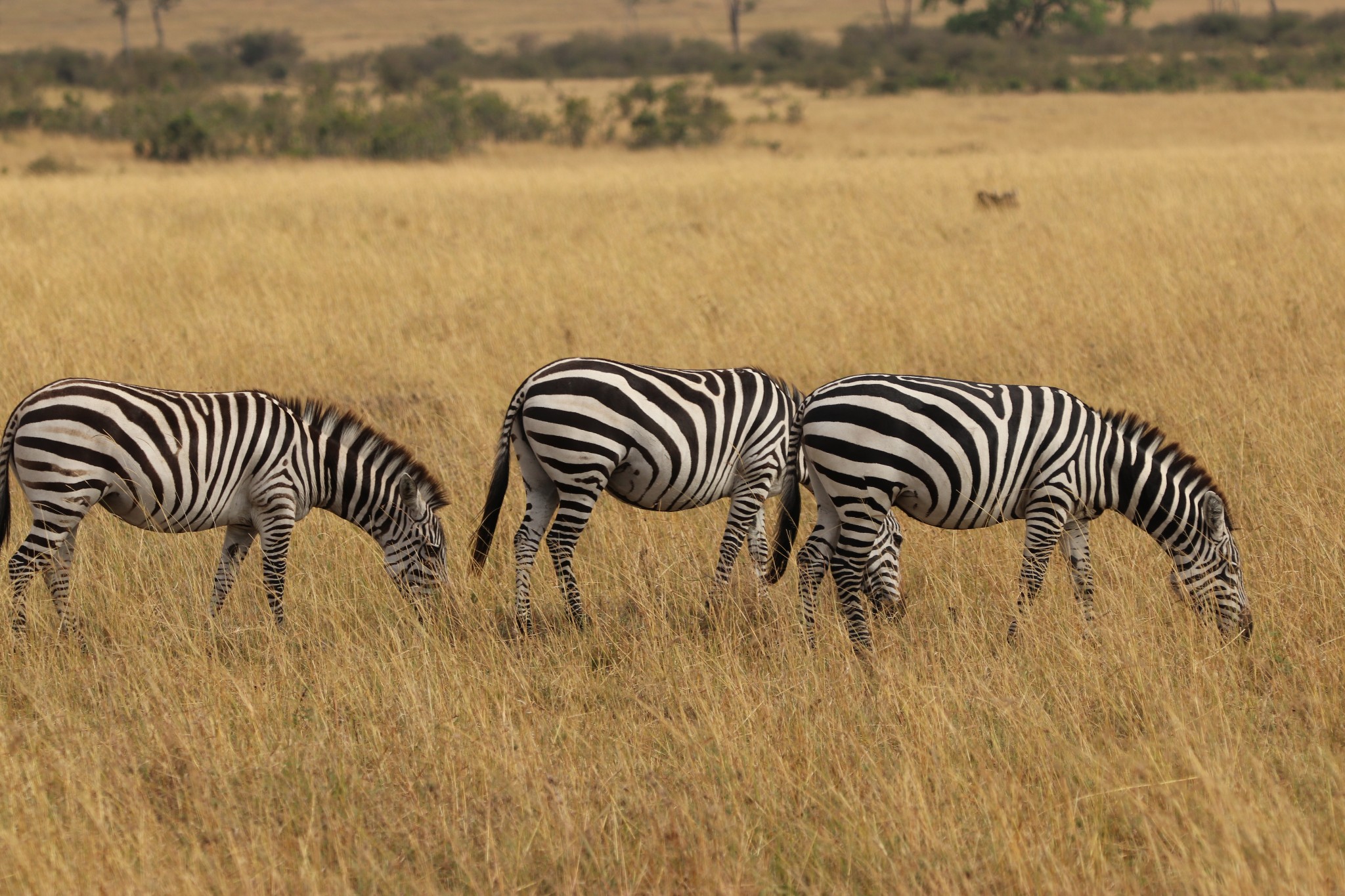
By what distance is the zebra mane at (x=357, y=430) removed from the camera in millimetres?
5137

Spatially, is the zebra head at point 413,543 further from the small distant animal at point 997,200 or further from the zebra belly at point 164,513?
the small distant animal at point 997,200

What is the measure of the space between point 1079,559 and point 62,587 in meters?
4.04

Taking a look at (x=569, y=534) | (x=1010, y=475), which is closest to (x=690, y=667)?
(x=569, y=534)

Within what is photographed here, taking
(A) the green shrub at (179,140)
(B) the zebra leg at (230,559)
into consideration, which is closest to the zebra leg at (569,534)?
(B) the zebra leg at (230,559)

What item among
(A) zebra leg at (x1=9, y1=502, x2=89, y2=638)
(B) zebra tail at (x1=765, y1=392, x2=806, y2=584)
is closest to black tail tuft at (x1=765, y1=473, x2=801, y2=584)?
(B) zebra tail at (x1=765, y1=392, x2=806, y2=584)

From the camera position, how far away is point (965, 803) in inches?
138

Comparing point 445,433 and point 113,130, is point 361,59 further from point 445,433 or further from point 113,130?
point 445,433

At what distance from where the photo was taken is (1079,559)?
15.8 feet

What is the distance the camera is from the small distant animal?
50.0 feet

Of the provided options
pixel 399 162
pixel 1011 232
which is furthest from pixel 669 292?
pixel 399 162

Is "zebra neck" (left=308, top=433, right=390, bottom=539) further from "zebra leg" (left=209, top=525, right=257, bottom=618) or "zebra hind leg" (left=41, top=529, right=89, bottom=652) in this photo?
"zebra hind leg" (left=41, top=529, right=89, bottom=652)

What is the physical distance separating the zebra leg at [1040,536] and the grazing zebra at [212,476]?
2.43 metres

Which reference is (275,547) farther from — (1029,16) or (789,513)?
(1029,16)

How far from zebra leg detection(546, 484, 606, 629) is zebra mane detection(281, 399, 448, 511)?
0.63 meters
